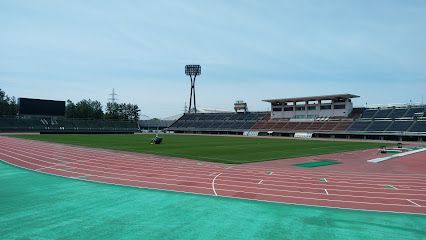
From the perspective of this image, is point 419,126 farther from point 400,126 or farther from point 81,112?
point 81,112

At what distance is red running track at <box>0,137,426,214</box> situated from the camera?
11.9 m

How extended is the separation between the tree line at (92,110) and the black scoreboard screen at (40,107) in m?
39.7

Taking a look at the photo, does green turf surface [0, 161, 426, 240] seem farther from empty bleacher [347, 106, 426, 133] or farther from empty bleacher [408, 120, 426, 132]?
empty bleacher [347, 106, 426, 133]

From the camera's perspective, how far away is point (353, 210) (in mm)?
10539

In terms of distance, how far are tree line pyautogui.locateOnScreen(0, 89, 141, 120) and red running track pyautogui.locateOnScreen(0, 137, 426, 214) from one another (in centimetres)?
9958

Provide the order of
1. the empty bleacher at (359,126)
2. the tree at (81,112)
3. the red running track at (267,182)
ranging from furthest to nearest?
the tree at (81,112) → the empty bleacher at (359,126) → the red running track at (267,182)

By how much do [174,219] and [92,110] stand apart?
393 feet

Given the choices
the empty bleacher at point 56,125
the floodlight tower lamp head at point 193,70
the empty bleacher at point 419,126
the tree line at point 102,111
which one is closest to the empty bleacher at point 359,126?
the empty bleacher at point 419,126

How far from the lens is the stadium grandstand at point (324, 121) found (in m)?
62.9

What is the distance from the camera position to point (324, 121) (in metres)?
74.2

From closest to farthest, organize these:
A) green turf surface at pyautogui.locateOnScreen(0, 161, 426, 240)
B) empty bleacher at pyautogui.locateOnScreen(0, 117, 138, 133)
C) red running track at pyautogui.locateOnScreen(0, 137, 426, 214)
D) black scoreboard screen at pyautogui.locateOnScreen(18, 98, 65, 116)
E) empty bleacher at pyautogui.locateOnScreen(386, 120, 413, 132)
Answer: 1. green turf surface at pyautogui.locateOnScreen(0, 161, 426, 240)
2. red running track at pyautogui.locateOnScreen(0, 137, 426, 214)
3. empty bleacher at pyautogui.locateOnScreen(386, 120, 413, 132)
4. black scoreboard screen at pyautogui.locateOnScreen(18, 98, 65, 116)
5. empty bleacher at pyautogui.locateOnScreen(0, 117, 138, 133)

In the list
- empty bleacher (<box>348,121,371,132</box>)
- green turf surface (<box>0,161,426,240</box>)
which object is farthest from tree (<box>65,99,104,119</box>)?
green turf surface (<box>0,161,426,240</box>)

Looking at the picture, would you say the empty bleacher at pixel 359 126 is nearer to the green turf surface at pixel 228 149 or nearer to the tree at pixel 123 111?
the green turf surface at pixel 228 149

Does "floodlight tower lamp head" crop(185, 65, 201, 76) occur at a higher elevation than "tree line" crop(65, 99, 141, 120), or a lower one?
higher
